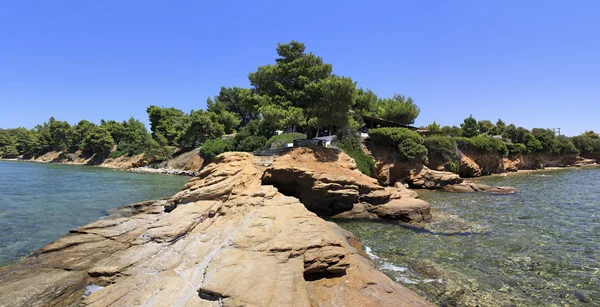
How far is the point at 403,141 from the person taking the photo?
1266 inches

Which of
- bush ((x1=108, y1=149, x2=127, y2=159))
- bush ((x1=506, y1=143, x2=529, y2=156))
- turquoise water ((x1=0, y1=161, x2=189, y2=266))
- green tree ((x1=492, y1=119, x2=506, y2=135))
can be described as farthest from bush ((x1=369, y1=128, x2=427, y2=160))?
bush ((x1=108, y1=149, x2=127, y2=159))

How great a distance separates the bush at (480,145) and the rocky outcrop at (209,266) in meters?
40.6

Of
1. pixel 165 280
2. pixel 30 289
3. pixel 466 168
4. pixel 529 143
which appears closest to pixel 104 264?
pixel 30 289

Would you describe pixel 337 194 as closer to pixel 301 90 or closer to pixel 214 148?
pixel 301 90

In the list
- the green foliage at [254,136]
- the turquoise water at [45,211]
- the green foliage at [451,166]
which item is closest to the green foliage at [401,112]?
the green foliage at [451,166]

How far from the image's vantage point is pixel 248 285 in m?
6.28

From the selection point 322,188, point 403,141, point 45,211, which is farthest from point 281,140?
point 45,211

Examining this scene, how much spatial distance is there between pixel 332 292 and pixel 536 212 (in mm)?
18034

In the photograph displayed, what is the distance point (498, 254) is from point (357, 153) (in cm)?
1973

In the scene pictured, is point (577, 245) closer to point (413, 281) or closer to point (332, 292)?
point (413, 281)

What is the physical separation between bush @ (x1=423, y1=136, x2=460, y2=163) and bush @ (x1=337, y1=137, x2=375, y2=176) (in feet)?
39.9

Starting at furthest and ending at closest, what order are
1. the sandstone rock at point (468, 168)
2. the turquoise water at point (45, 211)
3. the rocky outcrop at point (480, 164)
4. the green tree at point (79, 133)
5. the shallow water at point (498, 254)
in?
the green tree at point (79, 133) < the rocky outcrop at point (480, 164) < the sandstone rock at point (468, 168) < the turquoise water at point (45, 211) < the shallow water at point (498, 254)

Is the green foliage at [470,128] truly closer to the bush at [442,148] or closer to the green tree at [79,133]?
the bush at [442,148]

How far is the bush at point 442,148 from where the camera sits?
38406 mm
